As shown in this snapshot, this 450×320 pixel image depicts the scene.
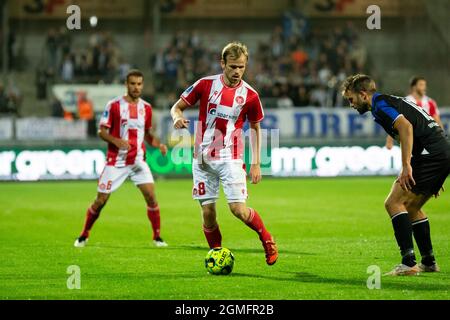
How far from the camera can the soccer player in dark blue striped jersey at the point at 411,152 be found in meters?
9.36

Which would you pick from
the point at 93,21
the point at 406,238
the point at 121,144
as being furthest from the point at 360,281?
the point at 93,21

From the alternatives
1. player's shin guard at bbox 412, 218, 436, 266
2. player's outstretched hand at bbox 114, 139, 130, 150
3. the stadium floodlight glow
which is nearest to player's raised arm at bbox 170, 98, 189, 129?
player's shin guard at bbox 412, 218, 436, 266

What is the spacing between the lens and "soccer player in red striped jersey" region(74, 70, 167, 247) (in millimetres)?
12938

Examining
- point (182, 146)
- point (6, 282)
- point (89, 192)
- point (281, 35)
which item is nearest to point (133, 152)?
point (6, 282)

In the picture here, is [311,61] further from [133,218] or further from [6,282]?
[6,282]

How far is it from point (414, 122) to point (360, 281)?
66.3 inches

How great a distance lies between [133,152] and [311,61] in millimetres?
17854

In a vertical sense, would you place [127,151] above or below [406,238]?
above

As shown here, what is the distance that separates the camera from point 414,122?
9438 mm

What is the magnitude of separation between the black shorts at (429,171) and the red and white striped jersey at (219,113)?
185 centimetres

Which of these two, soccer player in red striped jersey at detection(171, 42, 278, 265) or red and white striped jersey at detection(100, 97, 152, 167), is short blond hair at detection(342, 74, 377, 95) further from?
red and white striped jersey at detection(100, 97, 152, 167)

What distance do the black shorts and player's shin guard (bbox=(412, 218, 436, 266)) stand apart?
0.45 m

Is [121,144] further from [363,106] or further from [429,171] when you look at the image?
Answer: [429,171]

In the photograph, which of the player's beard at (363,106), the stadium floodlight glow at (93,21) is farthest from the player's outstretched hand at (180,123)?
the stadium floodlight glow at (93,21)
